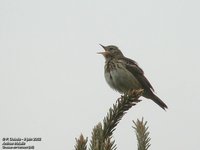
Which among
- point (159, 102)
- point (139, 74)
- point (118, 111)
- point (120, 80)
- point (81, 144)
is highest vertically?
point (139, 74)

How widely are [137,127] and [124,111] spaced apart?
291 mm

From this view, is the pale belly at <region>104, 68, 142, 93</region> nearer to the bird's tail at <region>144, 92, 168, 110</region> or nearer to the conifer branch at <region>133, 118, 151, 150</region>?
the bird's tail at <region>144, 92, 168, 110</region>

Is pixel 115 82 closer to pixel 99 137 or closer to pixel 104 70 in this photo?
pixel 104 70

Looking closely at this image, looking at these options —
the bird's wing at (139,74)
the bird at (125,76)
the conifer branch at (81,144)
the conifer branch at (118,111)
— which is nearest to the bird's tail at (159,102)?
the bird at (125,76)

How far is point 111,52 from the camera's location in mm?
9984

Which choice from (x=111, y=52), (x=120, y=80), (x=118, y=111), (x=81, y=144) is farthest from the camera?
(x=111, y=52)

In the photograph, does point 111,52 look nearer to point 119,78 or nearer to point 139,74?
point 139,74

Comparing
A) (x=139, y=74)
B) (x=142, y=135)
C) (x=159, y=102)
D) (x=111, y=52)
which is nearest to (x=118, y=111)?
(x=142, y=135)

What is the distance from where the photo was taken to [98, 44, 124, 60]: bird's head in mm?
9664

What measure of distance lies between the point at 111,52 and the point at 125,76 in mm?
1374

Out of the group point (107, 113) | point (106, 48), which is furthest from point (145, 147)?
point (106, 48)

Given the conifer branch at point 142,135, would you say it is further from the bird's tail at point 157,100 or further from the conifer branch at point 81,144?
the bird's tail at point 157,100

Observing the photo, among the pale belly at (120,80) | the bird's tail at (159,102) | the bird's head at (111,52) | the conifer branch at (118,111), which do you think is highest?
the bird's head at (111,52)

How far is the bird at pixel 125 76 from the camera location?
8.76m
